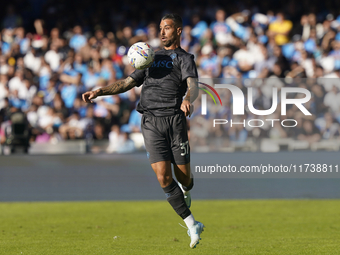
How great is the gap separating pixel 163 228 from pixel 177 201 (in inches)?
68.6

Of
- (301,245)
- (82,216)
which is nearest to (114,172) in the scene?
(82,216)

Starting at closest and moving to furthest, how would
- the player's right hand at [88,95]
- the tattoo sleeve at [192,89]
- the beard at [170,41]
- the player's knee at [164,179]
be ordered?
the tattoo sleeve at [192,89], the player's right hand at [88,95], the player's knee at [164,179], the beard at [170,41]

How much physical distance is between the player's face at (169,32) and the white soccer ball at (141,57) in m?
0.25

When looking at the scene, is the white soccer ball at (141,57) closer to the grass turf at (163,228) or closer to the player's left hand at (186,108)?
the player's left hand at (186,108)

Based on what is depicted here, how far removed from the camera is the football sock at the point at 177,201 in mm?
5102

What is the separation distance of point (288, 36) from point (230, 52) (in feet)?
6.07

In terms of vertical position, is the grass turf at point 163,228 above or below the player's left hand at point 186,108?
below

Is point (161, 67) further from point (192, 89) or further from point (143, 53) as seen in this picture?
point (192, 89)

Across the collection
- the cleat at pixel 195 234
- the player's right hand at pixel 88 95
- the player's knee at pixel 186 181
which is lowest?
the cleat at pixel 195 234

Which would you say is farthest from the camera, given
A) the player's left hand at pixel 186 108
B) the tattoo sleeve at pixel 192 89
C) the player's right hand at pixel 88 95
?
the player's right hand at pixel 88 95

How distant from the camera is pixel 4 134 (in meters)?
11.2

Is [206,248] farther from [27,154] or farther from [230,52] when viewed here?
[230,52]

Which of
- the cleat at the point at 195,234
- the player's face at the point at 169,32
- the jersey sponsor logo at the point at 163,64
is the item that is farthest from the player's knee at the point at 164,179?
Result: the player's face at the point at 169,32

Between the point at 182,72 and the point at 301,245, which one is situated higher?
the point at 182,72
